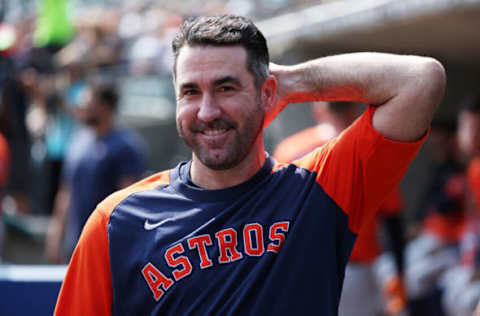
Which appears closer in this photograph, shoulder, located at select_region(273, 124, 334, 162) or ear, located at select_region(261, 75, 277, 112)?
ear, located at select_region(261, 75, 277, 112)

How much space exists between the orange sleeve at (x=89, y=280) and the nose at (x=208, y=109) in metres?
0.48

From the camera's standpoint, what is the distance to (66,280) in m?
2.20

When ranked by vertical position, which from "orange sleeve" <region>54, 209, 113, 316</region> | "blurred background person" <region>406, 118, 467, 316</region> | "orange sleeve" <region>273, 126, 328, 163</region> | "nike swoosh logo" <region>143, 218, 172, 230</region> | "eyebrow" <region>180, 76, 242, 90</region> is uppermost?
"eyebrow" <region>180, 76, 242, 90</region>

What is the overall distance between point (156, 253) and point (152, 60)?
746 centimetres

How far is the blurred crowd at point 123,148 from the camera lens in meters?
5.25

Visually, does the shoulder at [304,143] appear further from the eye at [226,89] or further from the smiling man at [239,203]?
the eye at [226,89]

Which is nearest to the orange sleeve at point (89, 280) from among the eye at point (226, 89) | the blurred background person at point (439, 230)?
the eye at point (226, 89)

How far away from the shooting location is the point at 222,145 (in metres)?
2.21

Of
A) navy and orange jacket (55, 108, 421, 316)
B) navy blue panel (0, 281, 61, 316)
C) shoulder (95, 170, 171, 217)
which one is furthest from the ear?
navy blue panel (0, 281, 61, 316)

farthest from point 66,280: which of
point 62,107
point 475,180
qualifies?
point 62,107

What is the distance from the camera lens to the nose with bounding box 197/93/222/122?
7.09 ft

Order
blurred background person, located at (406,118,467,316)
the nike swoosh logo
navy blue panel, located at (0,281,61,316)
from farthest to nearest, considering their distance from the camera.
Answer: blurred background person, located at (406,118,467,316) → navy blue panel, located at (0,281,61,316) → the nike swoosh logo

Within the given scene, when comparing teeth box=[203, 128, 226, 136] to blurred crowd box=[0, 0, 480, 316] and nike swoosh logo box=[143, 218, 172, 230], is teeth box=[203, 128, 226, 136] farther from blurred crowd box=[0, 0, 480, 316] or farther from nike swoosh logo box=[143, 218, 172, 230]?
blurred crowd box=[0, 0, 480, 316]

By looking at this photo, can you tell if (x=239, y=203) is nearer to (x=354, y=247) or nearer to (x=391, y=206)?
(x=354, y=247)
